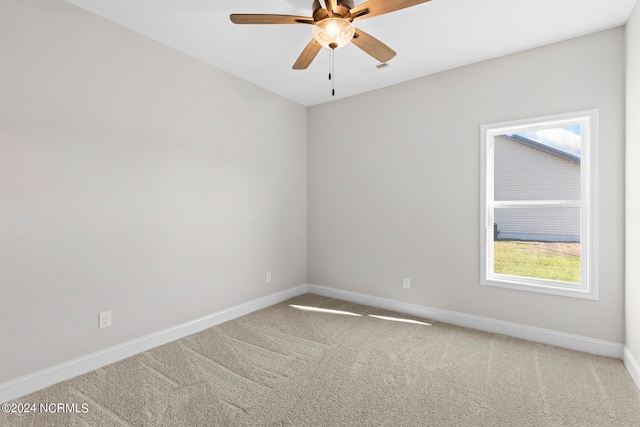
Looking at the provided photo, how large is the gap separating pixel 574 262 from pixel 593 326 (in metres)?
0.54

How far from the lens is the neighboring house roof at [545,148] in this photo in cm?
283

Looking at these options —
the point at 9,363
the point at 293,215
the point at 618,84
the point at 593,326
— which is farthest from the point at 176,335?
the point at 618,84

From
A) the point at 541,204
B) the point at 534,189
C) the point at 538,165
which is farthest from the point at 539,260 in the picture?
the point at 538,165

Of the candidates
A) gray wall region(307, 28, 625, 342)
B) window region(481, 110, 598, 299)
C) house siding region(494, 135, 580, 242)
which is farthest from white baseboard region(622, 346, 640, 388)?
house siding region(494, 135, 580, 242)

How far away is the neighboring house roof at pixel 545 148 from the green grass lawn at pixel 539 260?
767 mm

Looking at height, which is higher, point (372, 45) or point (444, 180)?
point (372, 45)

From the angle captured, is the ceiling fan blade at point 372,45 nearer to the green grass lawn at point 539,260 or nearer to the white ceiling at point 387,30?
the white ceiling at point 387,30

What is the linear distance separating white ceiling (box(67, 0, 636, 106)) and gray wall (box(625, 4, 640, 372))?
0.94ft

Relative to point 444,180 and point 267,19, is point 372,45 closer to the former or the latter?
point 267,19

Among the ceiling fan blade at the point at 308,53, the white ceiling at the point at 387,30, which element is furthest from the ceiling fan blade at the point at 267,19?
the white ceiling at the point at 387,30

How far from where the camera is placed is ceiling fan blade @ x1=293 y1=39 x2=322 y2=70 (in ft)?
7.24

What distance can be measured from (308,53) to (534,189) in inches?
95.7

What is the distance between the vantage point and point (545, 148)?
9.64 ft

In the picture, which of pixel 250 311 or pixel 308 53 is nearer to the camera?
pixel 308 53
